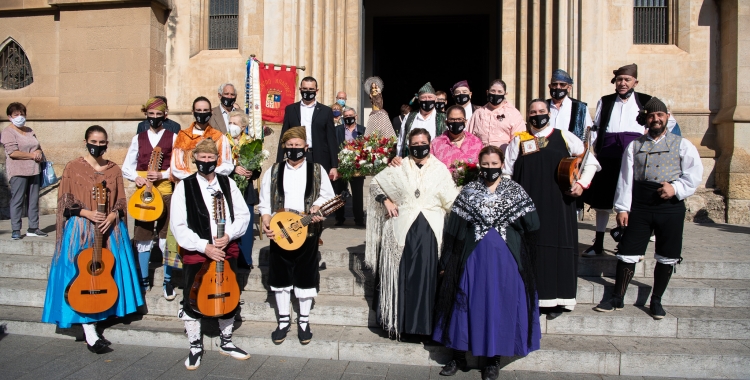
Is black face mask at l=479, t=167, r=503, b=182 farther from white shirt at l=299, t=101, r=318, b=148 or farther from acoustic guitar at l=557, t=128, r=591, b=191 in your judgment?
white shirt at l=299, t=101, r=318, b=148

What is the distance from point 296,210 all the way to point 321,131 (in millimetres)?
2070

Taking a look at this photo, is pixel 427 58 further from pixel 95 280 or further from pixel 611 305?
pixel 95 280

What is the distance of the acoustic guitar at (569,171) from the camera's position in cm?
500

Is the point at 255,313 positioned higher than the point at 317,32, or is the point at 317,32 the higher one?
the point at 317,32

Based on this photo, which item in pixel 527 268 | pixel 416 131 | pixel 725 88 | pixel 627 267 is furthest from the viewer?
pixel 725 88

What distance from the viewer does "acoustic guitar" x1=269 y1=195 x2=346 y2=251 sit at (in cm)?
499

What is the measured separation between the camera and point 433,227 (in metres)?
4.94

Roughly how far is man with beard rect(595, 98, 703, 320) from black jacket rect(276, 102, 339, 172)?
339 cm

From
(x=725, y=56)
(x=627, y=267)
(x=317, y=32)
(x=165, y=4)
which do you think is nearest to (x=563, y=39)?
(x=725, y=56)

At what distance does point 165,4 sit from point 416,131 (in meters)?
7.83

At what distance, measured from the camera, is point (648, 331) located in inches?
205

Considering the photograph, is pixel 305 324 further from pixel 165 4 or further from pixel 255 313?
pixel 165 4

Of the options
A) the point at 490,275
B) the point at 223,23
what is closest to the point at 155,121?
the point at 490,275

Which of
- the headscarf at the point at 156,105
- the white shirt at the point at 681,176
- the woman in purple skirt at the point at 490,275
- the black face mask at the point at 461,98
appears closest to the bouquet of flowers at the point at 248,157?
the headscarf at the point at 156,105
